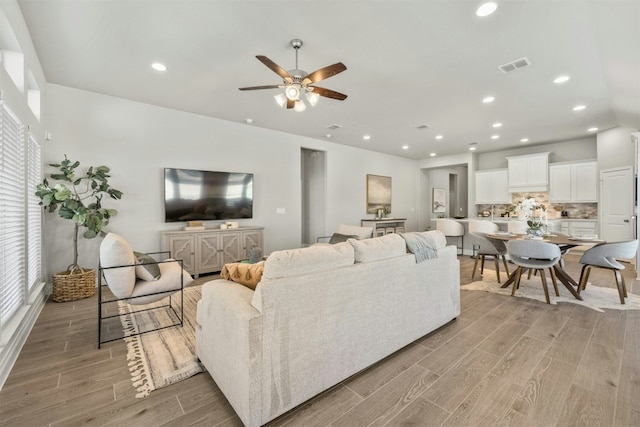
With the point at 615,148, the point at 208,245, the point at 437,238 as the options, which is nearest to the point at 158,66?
the point at 208,245

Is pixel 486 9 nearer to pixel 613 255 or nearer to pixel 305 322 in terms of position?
pixel 305 322

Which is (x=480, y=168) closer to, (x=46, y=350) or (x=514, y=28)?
(x=514, y=28)

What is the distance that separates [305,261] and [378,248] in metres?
0.72

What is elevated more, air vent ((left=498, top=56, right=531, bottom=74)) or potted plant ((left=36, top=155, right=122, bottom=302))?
air vent ((left=498, top=56, right=531, bottom=74))

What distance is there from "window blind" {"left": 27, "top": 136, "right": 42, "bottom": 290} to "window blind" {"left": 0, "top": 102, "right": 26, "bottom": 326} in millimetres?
271

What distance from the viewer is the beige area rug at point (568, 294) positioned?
343 cm

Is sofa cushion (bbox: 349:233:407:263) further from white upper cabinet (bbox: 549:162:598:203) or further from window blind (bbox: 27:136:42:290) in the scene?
white upper cabinet (bbox: 549:162:598:203)

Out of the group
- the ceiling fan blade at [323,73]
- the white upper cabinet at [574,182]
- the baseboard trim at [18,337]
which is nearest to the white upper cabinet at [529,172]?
the white upper cabinet at [574,182]

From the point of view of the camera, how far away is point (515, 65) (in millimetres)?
3256

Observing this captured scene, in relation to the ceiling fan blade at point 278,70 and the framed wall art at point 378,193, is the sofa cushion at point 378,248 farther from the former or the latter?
the framed wall art at point 378,193

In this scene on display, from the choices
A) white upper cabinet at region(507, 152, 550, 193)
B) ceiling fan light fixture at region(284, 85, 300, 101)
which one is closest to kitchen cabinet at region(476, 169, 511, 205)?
white upper cabinet at region(507, 152, 550, 193)

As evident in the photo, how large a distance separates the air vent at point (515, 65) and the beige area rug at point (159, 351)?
439cm

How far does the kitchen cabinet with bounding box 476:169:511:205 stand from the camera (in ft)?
25.5

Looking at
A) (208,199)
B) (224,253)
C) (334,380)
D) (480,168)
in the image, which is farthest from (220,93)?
(480,168)
